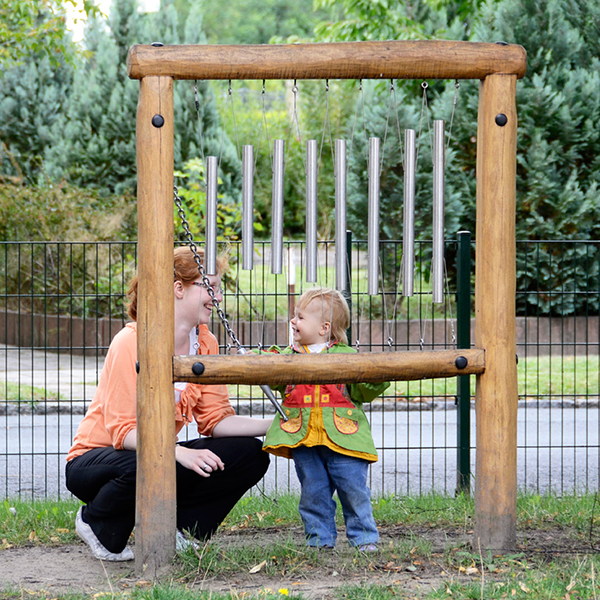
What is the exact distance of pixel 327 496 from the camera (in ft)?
13.5

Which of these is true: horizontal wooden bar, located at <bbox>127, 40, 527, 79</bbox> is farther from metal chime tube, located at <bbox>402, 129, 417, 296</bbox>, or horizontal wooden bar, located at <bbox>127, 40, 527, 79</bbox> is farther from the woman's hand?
the woman's hand

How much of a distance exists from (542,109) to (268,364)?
12.5 m

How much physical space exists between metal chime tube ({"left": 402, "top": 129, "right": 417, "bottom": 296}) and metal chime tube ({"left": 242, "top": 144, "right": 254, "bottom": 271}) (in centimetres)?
67

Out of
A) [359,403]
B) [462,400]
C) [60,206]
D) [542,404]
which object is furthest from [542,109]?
[359,403]

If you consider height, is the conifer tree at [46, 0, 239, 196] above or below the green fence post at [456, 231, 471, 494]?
above

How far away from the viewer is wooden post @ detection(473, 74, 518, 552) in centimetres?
395

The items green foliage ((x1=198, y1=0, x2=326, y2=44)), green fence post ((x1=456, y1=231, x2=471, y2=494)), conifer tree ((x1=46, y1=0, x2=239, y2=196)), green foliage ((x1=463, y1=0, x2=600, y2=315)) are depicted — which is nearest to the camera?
green fence post ((x1=456, y1=231, x2=471, y2=494))

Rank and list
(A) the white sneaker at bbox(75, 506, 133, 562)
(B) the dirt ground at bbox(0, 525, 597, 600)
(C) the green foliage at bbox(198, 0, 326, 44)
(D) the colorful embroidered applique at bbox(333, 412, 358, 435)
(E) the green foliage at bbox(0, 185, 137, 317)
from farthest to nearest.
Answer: (C) the green foliage at bbox(198, 0, 326, 44)
(E) the green foliage at bbox(0, 185, 137, 317)
(A) the white sneaker at bbox(75, 506, 133, 562)
(D) the colorful embroidered applique at bbox(333, 412, 358, 435)
(B) the dirt ground at bbox(0, 525, 597, 600)

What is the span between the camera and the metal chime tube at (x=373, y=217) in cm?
384

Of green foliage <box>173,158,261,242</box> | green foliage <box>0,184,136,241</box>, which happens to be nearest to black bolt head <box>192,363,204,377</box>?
green foliage <box>173,158,261,242</box>

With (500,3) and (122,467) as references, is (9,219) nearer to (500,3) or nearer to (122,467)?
(500,3)

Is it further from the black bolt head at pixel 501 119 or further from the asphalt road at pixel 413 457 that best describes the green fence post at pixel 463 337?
the black bolt head at pixel 501 119

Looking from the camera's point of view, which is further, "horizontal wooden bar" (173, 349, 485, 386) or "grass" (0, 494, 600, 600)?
"horizontal wooden bar" (173, 349, 485, 386)

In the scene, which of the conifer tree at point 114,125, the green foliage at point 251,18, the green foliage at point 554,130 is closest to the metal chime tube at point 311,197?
the green foliage at point 554,130
